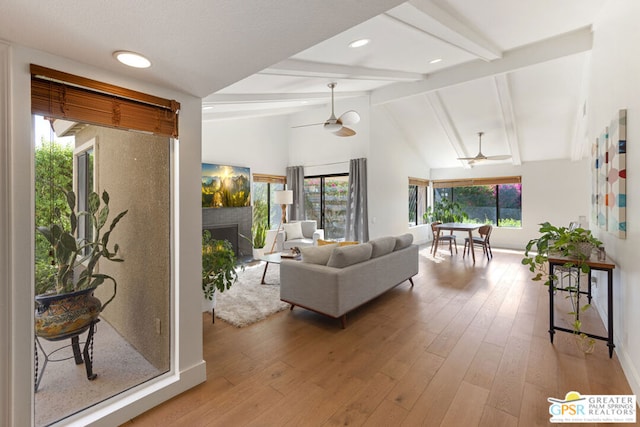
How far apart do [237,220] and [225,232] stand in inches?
15.1

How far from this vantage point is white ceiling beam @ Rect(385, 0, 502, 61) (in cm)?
273

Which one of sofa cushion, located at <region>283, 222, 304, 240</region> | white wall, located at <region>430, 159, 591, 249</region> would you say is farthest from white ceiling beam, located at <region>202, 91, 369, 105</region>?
white wall, located at <region>430, 159, 591, 249</region>

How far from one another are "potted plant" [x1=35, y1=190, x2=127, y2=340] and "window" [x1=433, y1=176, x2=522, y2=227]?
8.71 m

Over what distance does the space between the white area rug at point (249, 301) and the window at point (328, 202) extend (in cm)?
282

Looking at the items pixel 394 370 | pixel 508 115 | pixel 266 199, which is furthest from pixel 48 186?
pixel 508 115

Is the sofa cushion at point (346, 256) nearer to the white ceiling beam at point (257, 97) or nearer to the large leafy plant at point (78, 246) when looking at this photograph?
the large leafy plant at point (78, 246)

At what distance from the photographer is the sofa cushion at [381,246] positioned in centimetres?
358

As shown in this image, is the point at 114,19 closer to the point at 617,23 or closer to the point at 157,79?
the point at 157,79

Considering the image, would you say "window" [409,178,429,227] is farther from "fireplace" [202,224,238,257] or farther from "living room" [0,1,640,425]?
"fireplace" [202,224,238,257]

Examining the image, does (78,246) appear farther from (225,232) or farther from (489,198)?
(489,198)

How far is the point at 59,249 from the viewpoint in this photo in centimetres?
176

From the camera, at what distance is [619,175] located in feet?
7.42

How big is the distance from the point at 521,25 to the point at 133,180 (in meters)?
4.65

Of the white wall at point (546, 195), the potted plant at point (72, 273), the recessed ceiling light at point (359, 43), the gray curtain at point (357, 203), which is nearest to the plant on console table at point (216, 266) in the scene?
the potted plant at point (72, 273)
